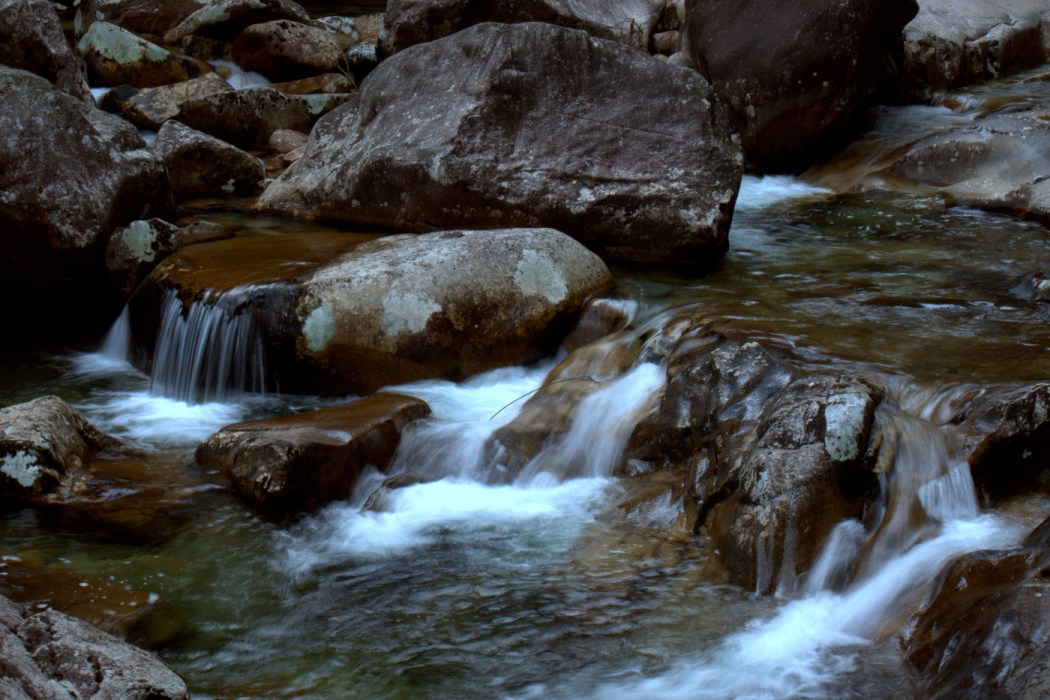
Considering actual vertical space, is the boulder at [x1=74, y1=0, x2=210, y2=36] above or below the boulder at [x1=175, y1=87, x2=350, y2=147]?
above

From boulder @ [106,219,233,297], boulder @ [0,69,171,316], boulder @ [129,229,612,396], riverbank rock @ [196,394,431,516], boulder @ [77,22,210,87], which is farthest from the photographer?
boulder @ [77,22,210,87]

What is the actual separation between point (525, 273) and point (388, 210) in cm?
200

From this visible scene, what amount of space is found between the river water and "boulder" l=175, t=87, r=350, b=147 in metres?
5.92

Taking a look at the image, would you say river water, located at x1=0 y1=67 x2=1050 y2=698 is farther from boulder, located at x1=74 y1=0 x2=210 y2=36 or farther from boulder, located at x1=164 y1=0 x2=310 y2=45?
boulder, located at x1=74 y1=0 x2=210 y2=36

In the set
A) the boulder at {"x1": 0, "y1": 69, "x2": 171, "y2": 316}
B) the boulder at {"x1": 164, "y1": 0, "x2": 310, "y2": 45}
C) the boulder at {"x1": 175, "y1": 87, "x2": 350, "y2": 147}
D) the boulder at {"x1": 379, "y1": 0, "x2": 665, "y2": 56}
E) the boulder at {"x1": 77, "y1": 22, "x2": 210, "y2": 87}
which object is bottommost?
the boulder at {"x1": 0, "y1": 69, "x2": 171, "y2": 316}

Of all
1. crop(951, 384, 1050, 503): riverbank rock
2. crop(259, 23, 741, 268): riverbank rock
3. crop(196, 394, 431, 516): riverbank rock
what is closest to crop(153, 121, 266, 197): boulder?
crop(259, 23, 741, 268): riverbank rock

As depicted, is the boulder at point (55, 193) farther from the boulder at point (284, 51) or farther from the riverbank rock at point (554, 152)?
the boulder at point (284, 51)

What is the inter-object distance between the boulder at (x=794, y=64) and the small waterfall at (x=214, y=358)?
6217mm

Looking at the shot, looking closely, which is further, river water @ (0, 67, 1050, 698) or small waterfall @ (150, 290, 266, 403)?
small waterfall @ (150, 290, 266, 403)

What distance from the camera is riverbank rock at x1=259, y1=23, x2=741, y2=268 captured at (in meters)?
7.32

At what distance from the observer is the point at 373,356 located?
19.5ft

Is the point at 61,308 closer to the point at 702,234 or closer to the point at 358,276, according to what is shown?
the point at 358,276

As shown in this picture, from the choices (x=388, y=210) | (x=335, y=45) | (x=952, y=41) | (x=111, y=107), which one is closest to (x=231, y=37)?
(x=335, y=45)

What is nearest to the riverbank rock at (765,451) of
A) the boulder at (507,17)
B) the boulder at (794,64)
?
the boulder at (794,64)
